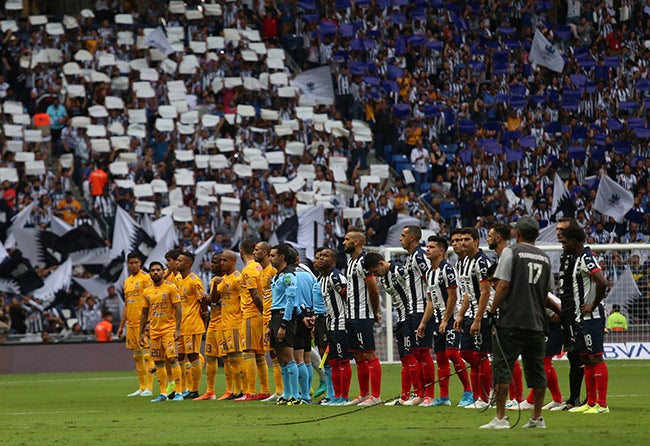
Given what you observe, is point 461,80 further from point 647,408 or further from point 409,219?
point 647,408

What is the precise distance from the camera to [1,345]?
29672mm

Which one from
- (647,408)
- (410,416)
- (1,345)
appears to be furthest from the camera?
(1,345)

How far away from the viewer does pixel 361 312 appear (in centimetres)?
1775

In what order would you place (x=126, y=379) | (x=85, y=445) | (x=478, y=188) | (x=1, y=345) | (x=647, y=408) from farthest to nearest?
(x=478, y=188), (x=1, y=345), (x=126, y=379), (x=647, y=408), (x=85, y=445)

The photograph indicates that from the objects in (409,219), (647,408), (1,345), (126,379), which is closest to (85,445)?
(647,408)

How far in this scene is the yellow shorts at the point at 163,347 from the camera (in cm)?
2044

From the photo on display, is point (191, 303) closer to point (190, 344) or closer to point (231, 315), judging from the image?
point (190, 344)

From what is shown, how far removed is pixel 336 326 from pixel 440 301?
1.56m

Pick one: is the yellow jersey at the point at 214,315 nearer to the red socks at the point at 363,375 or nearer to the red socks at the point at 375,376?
the red socks at the point at 363,375

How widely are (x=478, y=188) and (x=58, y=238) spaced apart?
12.4m

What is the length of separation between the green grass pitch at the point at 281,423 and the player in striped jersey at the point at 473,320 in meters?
0.60

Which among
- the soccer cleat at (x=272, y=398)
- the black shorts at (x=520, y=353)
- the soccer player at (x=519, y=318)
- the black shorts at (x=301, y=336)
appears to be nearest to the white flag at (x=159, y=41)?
the soccer cleat at (x=272, y=398)

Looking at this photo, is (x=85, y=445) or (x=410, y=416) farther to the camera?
(x=410, y=416)

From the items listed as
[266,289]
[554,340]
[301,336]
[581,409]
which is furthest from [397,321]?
[581,409]
